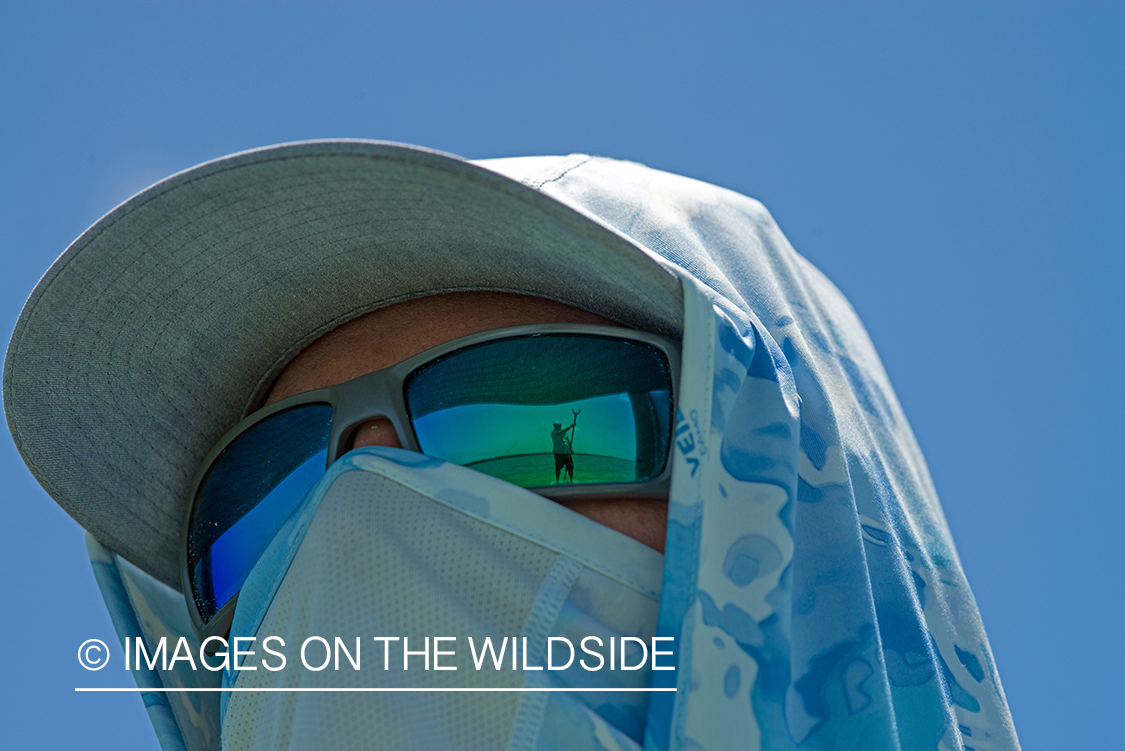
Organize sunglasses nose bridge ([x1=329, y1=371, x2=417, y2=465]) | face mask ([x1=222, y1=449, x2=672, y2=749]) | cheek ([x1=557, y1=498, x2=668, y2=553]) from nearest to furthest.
→ face mask ([x1=222, y1=449, x2=672, y2=749]), cheek ([x1=557, y1=498, x2=668, y2=553]), sunglasses nose bridge ([x1=329, y1=371, x2=417, y2=465])

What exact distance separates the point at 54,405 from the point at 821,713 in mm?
1334

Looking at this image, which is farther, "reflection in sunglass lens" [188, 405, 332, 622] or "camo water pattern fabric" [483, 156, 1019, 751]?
"reflection in sunglass lens" [188, 405, 332, 622]

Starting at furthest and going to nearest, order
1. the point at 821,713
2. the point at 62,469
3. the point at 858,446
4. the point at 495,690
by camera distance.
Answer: the point at 62,469 → the point at 858,446 → the point at 821,713 → the point at 495,690

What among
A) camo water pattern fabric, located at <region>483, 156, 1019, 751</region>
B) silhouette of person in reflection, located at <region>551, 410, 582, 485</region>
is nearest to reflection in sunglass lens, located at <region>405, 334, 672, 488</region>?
silhouette of person in reflection, located at <region>551, 410, 582, 485</region>

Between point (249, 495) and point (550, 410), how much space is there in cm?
58

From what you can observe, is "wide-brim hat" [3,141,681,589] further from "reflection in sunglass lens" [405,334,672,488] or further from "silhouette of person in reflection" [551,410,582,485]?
"silhouette of person in reflection" [551,410,582,485]

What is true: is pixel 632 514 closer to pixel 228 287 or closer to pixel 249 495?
pixel 249 495

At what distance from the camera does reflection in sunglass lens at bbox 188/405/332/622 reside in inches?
56.7

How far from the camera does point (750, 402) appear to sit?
47.4 inches

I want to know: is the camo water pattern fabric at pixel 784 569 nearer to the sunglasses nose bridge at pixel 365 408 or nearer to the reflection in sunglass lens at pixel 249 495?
the sunglasses nose bridge at pixel 365 408

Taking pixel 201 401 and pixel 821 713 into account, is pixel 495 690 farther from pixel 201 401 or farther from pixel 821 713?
pixel 201 401

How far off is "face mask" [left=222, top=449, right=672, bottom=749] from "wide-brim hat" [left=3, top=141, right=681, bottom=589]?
35 cm

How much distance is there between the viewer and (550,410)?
4.28ft

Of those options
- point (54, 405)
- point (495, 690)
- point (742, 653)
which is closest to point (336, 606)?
point (495, 690)
